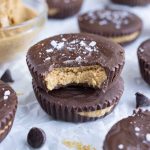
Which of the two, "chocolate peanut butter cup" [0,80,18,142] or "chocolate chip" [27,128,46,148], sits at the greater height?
"chocolate peanut butter cup" [0,80,18,142]

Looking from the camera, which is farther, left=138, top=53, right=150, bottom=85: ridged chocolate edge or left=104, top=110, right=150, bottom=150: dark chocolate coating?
left=138, top=53, right=150, bottom=85: ridged chocolate edge

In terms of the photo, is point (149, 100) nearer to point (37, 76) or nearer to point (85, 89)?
point (85, 89)

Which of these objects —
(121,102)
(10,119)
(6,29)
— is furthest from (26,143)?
(6,29)

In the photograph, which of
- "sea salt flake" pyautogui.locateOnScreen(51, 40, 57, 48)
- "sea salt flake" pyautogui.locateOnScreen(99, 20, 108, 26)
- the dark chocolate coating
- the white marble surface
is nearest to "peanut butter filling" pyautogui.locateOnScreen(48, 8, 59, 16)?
"sea salt flake" pyautogui.locateOnScreen(99, 20, 108, 26)

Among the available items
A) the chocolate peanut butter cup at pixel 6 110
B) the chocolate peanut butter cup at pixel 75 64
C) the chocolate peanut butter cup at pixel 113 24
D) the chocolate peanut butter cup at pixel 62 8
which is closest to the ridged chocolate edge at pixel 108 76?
the chocolate peanut butter cup at pixel 75 64

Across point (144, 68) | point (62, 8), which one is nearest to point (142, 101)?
point (144, 68)

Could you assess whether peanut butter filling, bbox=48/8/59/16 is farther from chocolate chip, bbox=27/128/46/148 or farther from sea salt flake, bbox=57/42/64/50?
chocolate chip, bbox=27/128/46/148

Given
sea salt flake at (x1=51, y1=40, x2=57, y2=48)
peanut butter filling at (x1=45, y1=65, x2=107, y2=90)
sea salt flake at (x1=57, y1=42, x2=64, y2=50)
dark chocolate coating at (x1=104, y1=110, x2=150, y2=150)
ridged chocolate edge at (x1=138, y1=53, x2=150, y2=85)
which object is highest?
sea salt flake at (x1=51, y1=40, x2=57, y2=48)

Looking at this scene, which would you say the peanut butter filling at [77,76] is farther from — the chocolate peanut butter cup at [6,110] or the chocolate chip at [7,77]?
the chocolate chip at [7,77]
